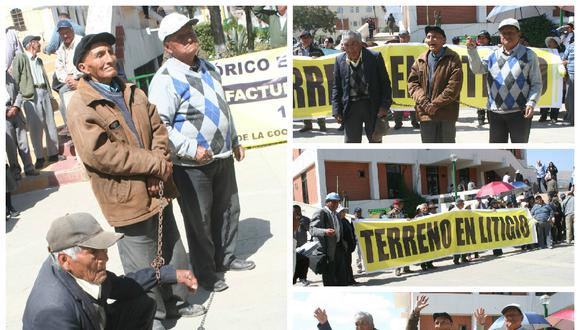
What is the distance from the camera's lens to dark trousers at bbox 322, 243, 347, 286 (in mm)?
6539

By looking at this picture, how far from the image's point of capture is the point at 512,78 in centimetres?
619

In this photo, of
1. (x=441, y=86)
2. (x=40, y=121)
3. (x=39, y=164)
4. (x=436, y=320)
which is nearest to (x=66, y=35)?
(x=40, y=121)

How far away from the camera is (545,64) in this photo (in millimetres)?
10141

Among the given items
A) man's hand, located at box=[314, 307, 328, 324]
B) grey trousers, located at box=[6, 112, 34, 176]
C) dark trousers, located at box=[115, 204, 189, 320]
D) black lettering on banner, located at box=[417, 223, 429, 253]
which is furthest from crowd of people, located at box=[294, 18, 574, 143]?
grey trousers, located at box=[6, 112, 34, 176]

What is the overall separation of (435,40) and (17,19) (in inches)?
345

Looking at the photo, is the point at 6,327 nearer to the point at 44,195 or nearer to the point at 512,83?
the point at 44,195

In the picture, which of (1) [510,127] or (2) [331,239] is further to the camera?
(2) [331,239]

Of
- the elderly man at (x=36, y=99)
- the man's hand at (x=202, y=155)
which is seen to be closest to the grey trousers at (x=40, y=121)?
the elderly man at (x=36, y=99)

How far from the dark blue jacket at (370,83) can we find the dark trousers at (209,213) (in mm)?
1578

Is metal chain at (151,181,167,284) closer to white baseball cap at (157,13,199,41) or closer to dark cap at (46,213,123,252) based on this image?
dark cap at (46,213,123,252)

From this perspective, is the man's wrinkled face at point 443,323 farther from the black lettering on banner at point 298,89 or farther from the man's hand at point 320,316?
the black lettering on banner at point 298,89

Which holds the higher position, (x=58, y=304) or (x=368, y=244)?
(x=58, y=304)

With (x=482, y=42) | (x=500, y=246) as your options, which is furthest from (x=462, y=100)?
(x=500, y=246)

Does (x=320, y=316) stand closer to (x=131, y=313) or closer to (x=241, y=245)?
(x=241, y=245)
